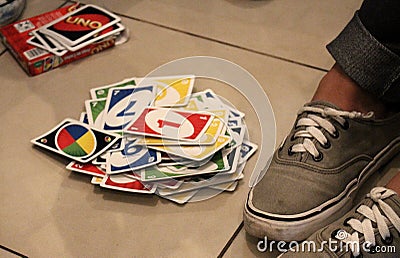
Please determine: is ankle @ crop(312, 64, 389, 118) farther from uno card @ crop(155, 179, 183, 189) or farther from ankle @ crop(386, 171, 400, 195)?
uno card @ crop(155, 179, 183, 189)

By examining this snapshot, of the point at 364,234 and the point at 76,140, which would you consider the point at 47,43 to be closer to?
the point at 76,140

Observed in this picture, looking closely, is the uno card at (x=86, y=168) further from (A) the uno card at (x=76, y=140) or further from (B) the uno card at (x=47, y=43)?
(B) the uno card at (x=47, y=43)

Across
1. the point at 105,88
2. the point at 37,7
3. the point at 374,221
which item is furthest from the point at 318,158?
the point at 37,7

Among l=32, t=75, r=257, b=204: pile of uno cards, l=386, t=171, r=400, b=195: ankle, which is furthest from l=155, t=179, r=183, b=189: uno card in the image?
l=386, t=171, r=400, b=195: ankle

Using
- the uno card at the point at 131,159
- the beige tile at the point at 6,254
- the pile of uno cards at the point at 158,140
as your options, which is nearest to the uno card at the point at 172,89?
the pile of uno cards at the point at 158,140

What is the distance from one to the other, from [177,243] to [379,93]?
37cm

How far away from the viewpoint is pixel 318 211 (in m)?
0.87

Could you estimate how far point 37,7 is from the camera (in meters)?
1.38

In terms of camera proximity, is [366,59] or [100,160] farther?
[100,160]

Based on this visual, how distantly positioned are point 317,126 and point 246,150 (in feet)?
0.51

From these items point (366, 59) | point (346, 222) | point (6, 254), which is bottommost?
point (6, 254)

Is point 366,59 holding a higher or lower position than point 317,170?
higher

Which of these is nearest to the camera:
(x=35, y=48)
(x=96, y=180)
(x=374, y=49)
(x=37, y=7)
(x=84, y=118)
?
(x=374, y=49)

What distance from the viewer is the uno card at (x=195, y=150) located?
98cm
